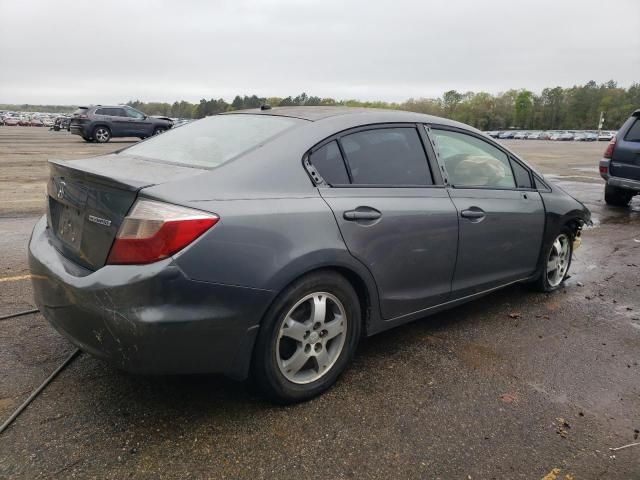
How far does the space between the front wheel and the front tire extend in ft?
7.64

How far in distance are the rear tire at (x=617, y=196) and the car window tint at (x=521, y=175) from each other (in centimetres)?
666

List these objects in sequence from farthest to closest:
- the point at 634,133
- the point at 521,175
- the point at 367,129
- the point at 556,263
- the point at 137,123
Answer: the point at 137,123 → the point at 634,133 → the point at 556,263 → the point at 521,175 → the point at 367,129

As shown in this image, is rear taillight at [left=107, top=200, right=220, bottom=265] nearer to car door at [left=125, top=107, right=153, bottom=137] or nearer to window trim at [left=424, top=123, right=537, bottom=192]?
window trim at [left=424, top=123, right=537, bottom=192]

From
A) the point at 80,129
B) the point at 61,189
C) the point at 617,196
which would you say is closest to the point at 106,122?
the point at 80,129

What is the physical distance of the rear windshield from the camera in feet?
9.49

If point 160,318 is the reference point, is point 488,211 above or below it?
above

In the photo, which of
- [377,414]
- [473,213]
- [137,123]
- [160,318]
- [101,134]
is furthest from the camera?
[137,123]

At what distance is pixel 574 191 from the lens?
12188 millimetres

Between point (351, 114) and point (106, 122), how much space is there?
22923 mm

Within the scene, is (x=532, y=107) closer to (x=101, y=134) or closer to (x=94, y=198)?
(x=101, y=134)

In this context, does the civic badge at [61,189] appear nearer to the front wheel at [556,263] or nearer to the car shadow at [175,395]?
the car shadow at [175,395]

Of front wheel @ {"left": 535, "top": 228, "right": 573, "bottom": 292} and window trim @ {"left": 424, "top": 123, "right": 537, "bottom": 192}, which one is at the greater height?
window trim @ {"left": 424, "top": 123, "right": 537, "bottom": 192}

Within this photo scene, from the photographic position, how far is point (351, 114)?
128 inches

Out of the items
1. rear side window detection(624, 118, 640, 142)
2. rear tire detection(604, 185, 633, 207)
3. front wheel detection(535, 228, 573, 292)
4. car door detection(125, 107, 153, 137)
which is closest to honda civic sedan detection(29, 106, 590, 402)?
A: front wheel detection(535, 228, 573, 292)
